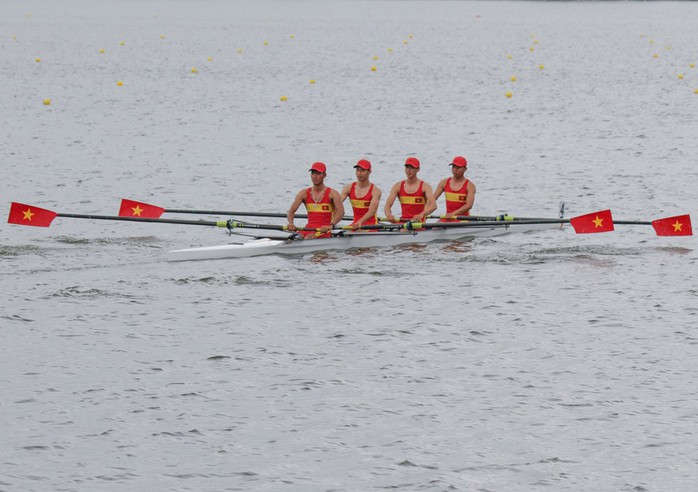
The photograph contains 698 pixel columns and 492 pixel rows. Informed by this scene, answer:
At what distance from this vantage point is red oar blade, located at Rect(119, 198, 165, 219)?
2320 centimetres

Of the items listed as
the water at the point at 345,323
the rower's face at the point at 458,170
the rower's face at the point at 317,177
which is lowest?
the water at the point at 345,323

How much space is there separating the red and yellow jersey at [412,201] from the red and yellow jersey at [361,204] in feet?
2.40

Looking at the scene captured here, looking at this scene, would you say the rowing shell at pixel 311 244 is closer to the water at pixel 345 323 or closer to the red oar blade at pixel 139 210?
the water at pixel 345 323

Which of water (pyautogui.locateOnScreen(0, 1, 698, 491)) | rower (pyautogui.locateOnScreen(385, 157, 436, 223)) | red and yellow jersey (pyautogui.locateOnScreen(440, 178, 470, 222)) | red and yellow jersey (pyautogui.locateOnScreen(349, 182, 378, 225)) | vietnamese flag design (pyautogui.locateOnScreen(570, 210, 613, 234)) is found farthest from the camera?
red and yellow jersey (pyautogui.locateOnScreen(440, 178, 470, 222))

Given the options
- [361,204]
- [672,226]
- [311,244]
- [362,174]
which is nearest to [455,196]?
[361,204]

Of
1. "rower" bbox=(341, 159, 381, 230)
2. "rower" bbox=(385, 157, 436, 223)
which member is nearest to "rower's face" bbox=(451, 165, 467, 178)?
"rower" bbox=(385, 157, 436, 223)

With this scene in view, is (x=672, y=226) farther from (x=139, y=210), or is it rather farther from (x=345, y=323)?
(x=139, y=210)

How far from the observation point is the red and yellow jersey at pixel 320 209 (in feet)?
72.6

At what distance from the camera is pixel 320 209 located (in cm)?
2219

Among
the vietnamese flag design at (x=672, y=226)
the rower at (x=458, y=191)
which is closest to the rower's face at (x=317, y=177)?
the rower at (x=458, y=191)

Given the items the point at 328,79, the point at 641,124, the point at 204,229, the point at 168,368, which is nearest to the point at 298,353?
the point at 168,368

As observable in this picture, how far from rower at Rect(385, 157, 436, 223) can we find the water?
0.87m

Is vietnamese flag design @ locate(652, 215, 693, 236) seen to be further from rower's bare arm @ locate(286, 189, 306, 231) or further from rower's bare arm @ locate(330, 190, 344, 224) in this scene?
rower's bare arm @ locate(286, 189, 306, 231)

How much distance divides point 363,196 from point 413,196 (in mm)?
1188
